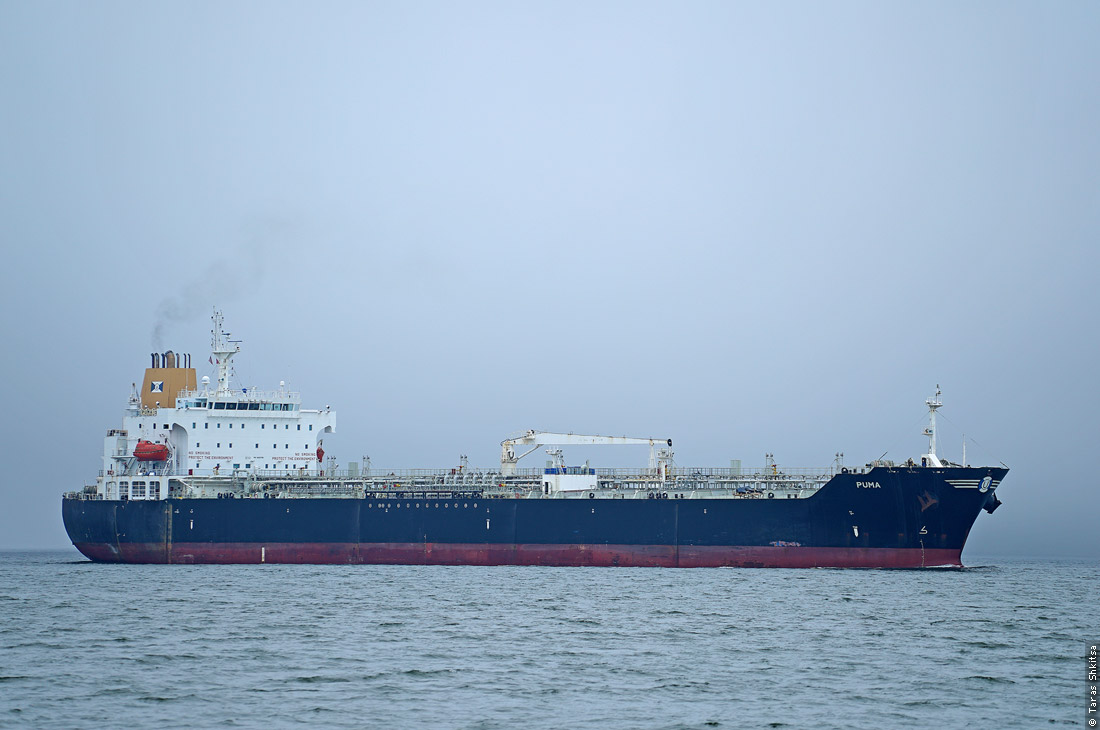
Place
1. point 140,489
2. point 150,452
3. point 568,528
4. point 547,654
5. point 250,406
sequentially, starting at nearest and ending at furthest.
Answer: point 547,654 < point 568,528 < point 140,489 < point 150,452 < point 250,406

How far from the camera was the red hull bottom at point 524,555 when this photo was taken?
145 ft

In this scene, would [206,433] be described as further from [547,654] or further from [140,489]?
[547,654]

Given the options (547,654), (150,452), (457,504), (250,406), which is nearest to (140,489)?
(150,452)

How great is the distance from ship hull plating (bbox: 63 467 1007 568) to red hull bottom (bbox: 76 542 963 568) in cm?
4

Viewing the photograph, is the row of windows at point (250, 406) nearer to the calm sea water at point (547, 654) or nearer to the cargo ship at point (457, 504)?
the cargo ship at point (457, 504)

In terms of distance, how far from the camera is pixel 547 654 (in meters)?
25.9

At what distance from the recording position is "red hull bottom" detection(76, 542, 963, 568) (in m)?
44.1

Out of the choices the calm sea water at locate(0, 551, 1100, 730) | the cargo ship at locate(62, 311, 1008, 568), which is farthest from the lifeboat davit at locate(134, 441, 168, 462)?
the calm sea water at locate(0, 551, 1100, 730)

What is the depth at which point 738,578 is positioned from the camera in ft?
141

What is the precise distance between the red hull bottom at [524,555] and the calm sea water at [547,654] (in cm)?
198

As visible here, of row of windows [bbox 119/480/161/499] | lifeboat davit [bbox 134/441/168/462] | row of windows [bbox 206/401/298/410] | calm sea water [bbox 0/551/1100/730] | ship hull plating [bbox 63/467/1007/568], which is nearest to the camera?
calm sea water [bbox 0/551/1100/730]

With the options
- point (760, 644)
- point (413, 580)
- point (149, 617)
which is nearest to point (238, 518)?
point (413, 580)

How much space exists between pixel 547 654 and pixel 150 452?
3491 centimetres

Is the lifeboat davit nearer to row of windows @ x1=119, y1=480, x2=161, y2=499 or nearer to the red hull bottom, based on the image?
row of windows @ x1=119, y1=480, x2=161, y2=499
